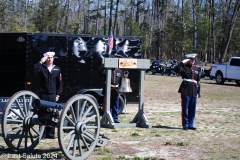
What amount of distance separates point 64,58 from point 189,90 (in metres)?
3.76

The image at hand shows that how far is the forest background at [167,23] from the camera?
55.5 meters

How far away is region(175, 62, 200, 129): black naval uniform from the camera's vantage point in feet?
37.5

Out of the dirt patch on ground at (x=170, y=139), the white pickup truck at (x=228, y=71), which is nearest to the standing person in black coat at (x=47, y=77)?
the dirt patch on ground at (x=170, y=139)

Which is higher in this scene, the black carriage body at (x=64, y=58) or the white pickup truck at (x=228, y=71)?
the black carriage body at (x=64, y=58)

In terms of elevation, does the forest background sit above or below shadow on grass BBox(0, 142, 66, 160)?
above

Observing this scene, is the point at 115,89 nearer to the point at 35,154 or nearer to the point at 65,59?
the point at 65,59

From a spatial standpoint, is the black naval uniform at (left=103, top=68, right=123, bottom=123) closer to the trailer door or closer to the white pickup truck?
the trailer door

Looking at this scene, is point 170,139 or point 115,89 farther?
point 115,89

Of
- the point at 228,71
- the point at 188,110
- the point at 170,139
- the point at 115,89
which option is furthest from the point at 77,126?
the point at 228,71

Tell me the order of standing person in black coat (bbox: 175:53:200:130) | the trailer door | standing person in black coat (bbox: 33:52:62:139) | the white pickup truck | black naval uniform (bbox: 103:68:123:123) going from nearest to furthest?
standing person in black coat (bbox: 33:52:62:139) → standing person in black coat (bbox: 175:53:200:130) → black naval uniform (bbox: 103:68:123:123) → the trailer door → the white pickup truck

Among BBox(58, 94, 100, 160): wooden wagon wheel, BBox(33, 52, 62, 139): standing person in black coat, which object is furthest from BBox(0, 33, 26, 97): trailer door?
BBox(58, 94, 100, 160): wooden wagon wheel

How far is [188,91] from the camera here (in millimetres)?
11398

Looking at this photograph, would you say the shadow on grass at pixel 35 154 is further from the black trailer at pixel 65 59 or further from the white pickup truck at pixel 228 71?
the white pickup truck at pixel 228 71

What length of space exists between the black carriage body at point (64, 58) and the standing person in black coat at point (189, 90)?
2.80 metres
